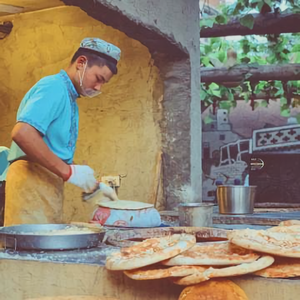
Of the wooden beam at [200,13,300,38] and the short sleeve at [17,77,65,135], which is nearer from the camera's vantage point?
the short sleeve at [17,77,65,135]

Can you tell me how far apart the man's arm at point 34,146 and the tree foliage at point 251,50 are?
3.84 m

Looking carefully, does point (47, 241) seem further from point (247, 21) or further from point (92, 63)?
point (247, 21)

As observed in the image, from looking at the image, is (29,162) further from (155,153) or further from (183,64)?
(183,64)

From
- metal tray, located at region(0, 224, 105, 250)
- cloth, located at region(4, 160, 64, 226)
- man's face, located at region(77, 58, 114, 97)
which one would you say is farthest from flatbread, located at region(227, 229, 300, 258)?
man's face, located at region(77, 58, 114, 97)

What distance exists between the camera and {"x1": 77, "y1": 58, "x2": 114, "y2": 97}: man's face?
117 inches

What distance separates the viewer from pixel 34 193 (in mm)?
2857

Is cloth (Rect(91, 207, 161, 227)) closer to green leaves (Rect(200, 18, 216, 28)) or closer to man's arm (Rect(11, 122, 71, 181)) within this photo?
man's arm (Rect(11, 122, 71, 181))

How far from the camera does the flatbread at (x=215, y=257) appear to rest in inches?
58.8

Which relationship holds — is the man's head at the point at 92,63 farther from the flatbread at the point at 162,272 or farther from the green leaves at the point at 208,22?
the green leaves at the point at 208,22

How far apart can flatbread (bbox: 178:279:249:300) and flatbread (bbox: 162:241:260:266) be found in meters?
0.06

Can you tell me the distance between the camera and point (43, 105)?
2693mm

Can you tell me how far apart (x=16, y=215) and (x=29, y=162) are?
298 millimetres

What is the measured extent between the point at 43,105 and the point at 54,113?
0.08 meters

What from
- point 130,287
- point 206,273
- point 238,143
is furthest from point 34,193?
point 238,143
